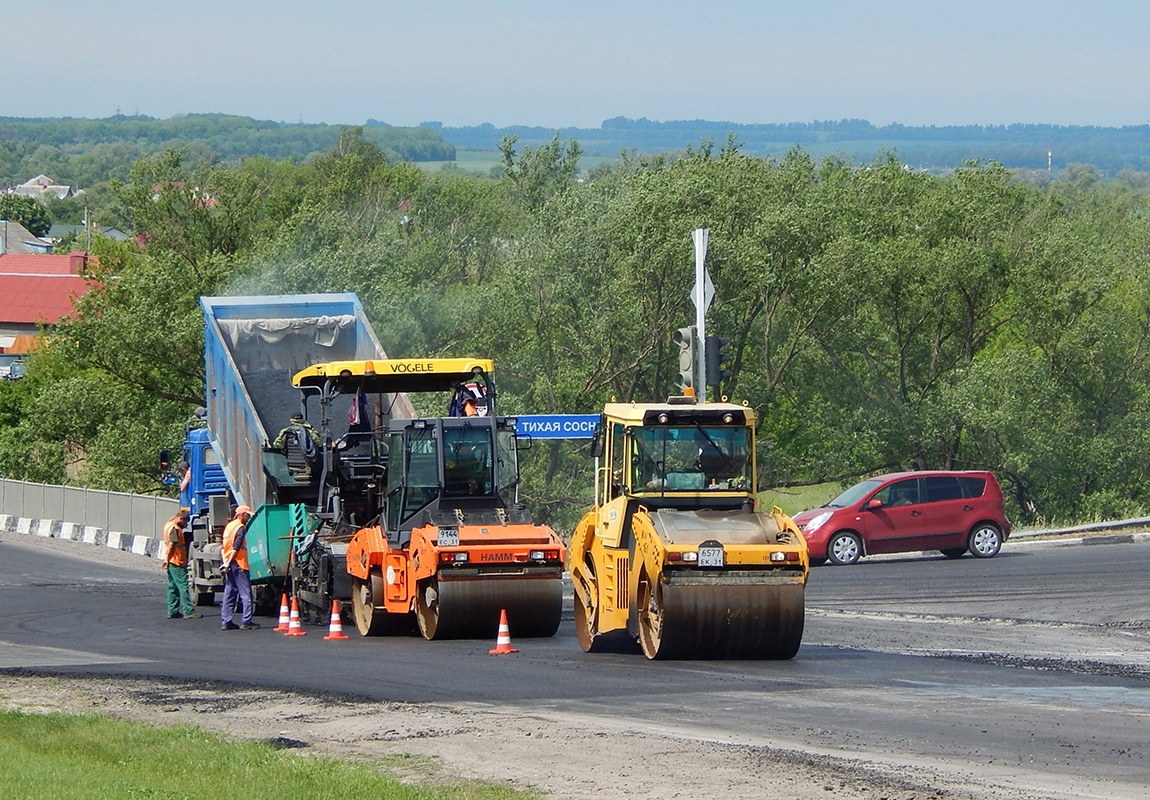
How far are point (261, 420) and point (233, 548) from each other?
274 cm

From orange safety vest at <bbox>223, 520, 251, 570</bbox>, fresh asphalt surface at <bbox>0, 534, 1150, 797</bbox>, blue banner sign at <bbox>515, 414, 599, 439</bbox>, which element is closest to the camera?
fresh asphalt surface at <bbox>0, 534, 1150, 797</bbox>

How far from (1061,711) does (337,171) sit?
71.2m

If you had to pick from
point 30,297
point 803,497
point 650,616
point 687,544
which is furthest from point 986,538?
point 30,297

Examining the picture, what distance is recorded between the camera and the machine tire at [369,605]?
18.6 m

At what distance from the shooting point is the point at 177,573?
22.5 m

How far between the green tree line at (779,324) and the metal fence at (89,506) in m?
2.28

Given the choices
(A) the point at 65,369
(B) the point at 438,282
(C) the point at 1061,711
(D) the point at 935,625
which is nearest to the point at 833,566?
(D) the point at 935,625

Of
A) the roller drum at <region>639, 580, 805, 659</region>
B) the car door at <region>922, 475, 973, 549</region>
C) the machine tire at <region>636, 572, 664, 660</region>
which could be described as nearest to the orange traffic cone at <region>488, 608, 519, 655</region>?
the machine tire at <region>636, 572, 664, 660</region>

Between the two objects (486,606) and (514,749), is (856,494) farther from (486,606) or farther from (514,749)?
(514,749)

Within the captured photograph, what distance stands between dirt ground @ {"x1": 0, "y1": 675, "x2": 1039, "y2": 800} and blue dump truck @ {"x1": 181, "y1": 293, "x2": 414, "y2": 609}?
301 inches

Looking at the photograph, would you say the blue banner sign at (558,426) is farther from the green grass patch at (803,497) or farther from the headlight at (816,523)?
the green grass patch at (803,497)

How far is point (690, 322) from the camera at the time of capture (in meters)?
41.9

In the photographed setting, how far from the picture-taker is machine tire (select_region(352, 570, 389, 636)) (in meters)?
18.6

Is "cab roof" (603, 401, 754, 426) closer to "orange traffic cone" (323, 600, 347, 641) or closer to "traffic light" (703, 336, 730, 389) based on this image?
"orange traffic cone" (323, 600, 347, 641)
